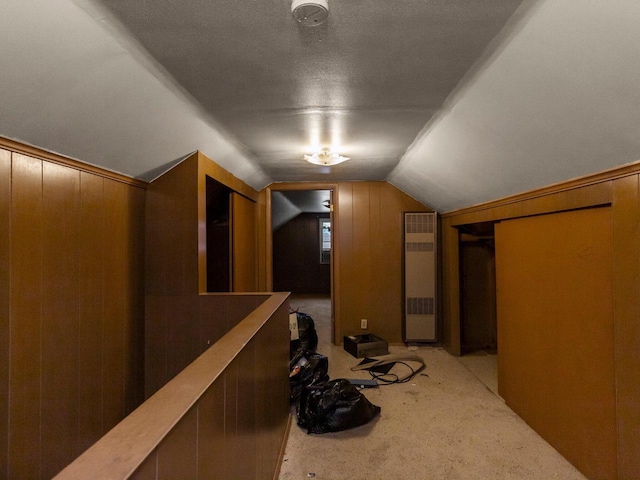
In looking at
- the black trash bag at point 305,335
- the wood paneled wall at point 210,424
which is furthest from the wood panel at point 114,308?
the black trash bag at point 305,335

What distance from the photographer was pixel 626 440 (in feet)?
5.52

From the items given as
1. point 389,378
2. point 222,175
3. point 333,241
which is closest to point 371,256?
point 333,241

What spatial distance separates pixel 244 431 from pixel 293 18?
146 cm

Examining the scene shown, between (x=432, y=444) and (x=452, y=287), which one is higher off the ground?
(x=452, y=287)

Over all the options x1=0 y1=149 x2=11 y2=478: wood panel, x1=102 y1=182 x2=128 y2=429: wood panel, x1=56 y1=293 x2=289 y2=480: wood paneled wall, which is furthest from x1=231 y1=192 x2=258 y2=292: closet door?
x1=0 y1=149 x2=11 y2=478: wood panel

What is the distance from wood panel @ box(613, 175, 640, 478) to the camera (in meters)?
1.61

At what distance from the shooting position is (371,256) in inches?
173

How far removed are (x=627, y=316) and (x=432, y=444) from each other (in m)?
1.36

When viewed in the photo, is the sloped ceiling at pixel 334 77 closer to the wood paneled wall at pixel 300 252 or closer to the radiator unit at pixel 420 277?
the radiator unit at pixel 420 277

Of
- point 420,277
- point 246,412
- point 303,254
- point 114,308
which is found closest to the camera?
point 246,412

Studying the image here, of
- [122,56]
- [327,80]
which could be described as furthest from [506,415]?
[122,56]

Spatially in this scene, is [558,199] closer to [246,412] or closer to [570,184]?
[570,184]

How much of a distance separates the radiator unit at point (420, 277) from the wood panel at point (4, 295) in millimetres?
3595

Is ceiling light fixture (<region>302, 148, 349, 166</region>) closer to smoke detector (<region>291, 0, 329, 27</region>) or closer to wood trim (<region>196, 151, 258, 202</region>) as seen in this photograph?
wood trim (<region>196, 151, 258, 202</region>)
